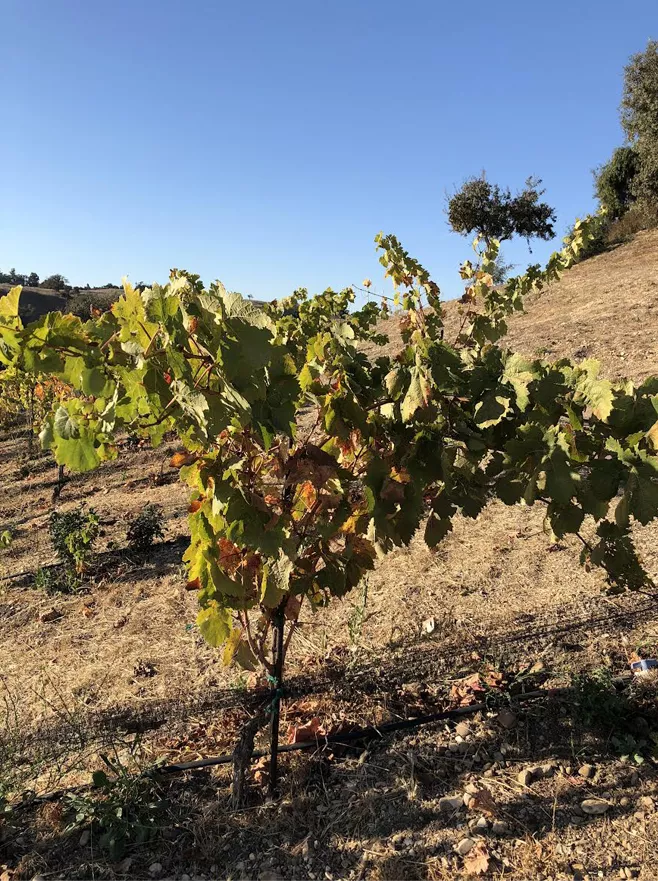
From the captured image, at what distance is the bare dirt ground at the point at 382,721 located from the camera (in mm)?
2084

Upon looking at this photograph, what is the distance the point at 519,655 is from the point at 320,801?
1.33 metres

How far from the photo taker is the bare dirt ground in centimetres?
208

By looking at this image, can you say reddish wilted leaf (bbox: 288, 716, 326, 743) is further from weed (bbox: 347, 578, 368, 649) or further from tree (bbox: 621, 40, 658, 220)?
tree (bbox: 621, 40, 658, 220)

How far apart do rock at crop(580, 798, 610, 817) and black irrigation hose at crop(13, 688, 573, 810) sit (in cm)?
57

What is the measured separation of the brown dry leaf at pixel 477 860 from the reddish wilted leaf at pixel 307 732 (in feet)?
2.71

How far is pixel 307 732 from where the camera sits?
263 cm

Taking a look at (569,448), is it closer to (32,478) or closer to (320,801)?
(320,801)

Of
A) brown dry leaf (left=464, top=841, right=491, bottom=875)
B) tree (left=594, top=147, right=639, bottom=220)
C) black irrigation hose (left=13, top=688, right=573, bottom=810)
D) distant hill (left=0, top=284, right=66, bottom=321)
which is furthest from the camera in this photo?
distant hill (left=0, top=284, right=66, bottom=321)

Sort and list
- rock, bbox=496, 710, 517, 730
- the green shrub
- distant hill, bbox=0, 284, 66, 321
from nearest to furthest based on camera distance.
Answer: rock, bbox=496, 710, 517, 730 < the green shrub < distant hill, bbox=0, 284, 66, 321

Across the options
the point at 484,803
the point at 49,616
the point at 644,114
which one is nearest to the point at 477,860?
the point at 484,803

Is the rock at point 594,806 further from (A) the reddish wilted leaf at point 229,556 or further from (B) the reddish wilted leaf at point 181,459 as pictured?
(B) the reddish wilted leaf at point 181,459

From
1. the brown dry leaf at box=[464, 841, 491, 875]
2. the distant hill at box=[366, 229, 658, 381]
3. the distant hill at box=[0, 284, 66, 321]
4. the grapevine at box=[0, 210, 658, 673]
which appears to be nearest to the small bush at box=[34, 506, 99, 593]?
the grapevine at box=[0, 210, 658, 673]

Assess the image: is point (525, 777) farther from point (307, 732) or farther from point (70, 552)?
point (70, 552)

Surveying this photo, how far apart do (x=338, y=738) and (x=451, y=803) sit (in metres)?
0.56
